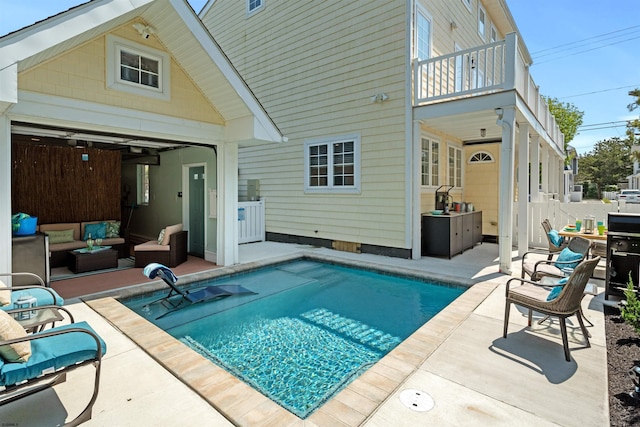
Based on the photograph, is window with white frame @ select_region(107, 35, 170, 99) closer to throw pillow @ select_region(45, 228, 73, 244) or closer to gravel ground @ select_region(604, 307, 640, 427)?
A: throw pillow @ select_region(45, 228, 73, 244)

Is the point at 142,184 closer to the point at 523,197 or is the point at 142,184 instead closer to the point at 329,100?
the point at 329,100

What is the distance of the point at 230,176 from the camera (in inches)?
283

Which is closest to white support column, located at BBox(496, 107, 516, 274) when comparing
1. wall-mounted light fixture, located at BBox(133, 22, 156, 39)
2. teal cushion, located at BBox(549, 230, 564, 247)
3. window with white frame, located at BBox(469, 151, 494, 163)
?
teal cushion, located at BBox(549, 230, 564, 247)

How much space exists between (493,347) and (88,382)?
3.85m

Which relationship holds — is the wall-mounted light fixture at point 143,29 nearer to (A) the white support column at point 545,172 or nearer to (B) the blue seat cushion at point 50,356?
(B) the blue seat cushion at point 50,356

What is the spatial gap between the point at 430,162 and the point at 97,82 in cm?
736

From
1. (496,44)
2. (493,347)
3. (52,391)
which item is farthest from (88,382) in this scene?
(496,44)

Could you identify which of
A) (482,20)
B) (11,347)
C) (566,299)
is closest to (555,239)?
(566,299)

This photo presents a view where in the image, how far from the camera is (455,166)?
10.3 metres

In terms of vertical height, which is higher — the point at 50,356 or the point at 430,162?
the point at 430,162

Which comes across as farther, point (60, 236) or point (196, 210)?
point (196, 210)

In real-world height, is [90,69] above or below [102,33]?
below

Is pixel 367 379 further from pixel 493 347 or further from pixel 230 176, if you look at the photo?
pixel 230 176

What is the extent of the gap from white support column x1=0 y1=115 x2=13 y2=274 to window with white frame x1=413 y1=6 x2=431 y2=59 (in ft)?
25.9
